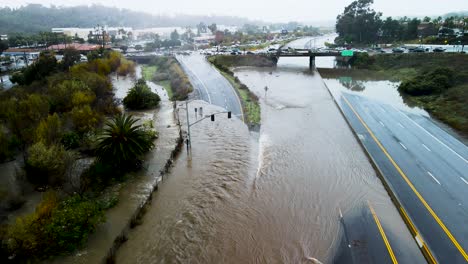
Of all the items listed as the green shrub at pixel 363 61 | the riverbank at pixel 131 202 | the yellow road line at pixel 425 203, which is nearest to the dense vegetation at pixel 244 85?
the riverbank at pixel 131 202

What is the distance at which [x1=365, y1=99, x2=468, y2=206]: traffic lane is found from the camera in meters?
31.0

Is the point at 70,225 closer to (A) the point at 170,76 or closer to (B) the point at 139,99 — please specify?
(B) the point at 139,99

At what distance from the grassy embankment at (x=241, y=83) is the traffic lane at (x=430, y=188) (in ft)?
63.1

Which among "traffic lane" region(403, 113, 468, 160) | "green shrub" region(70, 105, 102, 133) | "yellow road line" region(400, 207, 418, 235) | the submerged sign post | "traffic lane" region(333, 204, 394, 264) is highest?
the submerged sign post

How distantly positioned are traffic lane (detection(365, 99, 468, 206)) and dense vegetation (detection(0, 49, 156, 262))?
29.8 meters

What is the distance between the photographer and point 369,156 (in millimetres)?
38688

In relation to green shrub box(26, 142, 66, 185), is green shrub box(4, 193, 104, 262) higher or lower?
lower

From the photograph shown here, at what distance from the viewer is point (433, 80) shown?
69.1 m

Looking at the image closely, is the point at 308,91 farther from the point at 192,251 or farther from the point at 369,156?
the point at 192,251

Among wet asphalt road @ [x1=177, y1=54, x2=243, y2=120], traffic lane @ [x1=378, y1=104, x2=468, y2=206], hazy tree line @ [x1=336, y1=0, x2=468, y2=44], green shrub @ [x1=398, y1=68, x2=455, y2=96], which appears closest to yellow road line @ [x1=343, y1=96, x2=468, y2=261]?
traffic lane @ [x1=378, y1=104, x2=468, y2=206]

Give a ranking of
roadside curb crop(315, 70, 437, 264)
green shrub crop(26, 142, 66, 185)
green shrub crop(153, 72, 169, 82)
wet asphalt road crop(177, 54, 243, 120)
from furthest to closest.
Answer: green shrub crop(153, 72, 169, 82) → wet asphalt road crop(177, 54, 243, 120) → green shrub crop(26, 142, 66, 185) → roadside curb crop(315, 70, 437, 264)

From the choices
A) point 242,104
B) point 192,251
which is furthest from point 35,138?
point 242,104

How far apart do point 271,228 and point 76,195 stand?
16.7 m

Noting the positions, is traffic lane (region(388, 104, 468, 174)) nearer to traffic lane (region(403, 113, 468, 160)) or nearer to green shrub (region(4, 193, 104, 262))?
traffic lane (region(403, 113, 468, 160))
